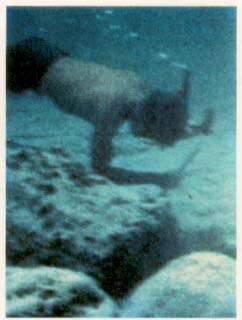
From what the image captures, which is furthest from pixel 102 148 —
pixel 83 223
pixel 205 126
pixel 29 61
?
pixel 205 126

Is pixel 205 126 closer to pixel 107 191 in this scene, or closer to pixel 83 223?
pixel 107 191

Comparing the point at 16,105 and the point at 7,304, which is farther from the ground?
the point at 16,105

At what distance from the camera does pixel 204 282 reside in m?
2.34

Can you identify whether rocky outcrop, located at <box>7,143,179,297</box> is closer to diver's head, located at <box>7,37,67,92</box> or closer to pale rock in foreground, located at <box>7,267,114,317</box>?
pale rock in foreground, located at <box>7,267,114,317</box>

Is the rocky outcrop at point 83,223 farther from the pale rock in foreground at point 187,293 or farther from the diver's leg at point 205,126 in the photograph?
the diver's leg at point 205,126

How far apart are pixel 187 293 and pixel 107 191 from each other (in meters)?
1.25

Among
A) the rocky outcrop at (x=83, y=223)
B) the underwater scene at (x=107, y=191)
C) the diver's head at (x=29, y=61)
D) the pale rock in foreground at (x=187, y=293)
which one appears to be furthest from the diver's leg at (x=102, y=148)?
the pale rock in foreground at (x=187, y=293)

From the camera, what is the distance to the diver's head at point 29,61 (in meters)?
3.77

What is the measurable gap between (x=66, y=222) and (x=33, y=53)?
2.75 meters

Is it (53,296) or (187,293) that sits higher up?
(53,296)

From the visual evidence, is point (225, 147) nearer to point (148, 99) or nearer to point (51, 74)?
point (148, 99)

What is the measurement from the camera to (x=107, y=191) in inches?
123

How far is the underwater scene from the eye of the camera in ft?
7.35
